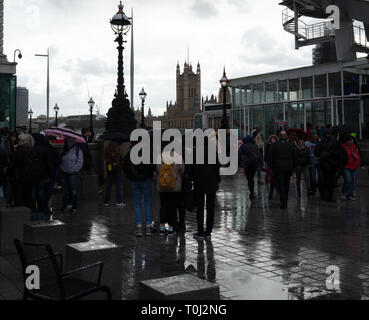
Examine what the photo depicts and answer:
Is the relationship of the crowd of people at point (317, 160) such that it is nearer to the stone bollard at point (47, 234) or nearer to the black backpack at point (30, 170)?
the black backpack at point (30, 170)

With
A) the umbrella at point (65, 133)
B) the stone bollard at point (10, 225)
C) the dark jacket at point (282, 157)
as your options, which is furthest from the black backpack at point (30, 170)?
the dark jacket at point (282, 157)

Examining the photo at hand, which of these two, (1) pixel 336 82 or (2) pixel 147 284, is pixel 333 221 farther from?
(1) pixel 336 82

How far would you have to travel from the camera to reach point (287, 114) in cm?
3100

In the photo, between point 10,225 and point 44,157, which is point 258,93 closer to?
point 44,157

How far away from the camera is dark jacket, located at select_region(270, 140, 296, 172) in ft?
39.9

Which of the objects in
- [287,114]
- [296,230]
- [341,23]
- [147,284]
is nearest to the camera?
[147,284]

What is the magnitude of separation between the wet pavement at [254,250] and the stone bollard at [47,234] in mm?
592

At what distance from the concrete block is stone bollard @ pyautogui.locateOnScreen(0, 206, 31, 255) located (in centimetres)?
455

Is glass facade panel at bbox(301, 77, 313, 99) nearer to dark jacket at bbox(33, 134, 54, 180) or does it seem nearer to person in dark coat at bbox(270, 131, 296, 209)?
person in dark coat at bbox(270, 131, 296, 209)

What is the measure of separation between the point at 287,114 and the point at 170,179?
77.8 feet

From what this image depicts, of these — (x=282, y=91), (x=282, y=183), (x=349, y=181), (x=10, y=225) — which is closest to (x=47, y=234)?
(x=10, y=225)

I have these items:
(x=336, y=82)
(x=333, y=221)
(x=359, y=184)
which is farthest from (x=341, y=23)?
(x=333, y=221)

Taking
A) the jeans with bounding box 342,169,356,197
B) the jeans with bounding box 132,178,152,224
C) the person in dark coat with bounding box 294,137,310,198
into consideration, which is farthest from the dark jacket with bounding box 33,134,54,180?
the jeans with bounding box 342,169,356,197

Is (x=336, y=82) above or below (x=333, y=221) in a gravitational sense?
above
